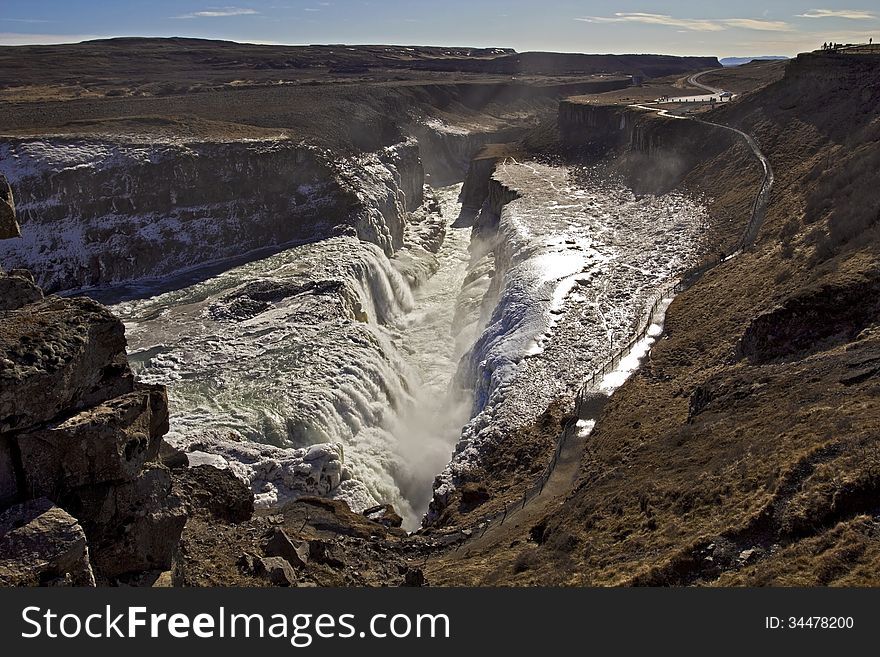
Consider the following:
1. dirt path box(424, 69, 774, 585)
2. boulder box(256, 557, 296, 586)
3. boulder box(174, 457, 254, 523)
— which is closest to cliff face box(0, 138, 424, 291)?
boulder box(174, 457, 254, 523)

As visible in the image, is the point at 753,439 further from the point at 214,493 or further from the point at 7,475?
the point at 7,475

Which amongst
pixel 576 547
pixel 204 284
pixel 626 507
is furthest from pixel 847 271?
pixel 204 284

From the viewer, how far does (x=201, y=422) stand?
24047 mm

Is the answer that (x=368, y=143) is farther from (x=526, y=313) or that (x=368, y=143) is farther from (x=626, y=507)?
(x=626, y=507)

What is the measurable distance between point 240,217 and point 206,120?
39.7 ft

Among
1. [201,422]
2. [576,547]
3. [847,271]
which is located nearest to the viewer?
[576,547]

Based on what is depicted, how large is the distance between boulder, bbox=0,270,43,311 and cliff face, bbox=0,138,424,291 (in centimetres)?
2656

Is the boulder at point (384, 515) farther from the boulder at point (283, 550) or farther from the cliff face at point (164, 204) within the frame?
the cliff face at point (164, 204)

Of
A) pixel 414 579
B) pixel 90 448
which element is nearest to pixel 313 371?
pixel 414 579

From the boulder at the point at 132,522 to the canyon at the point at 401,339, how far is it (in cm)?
4

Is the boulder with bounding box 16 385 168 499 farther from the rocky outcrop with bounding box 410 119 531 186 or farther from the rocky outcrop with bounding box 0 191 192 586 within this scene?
the rocky outcrop with bounding box 410 119 531 186

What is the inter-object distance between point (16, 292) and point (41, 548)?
4501 mm

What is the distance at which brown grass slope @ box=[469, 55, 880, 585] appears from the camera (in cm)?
963

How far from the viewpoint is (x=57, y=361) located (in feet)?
29.1
